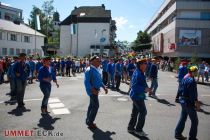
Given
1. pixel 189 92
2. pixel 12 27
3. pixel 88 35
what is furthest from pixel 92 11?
pixel 189 92

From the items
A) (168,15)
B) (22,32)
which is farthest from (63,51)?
(168,15)

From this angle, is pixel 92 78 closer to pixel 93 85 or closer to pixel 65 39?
pixel 93 85

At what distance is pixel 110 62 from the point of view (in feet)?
62.9

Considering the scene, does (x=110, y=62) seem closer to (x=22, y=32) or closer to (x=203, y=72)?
(x=203, y=72)

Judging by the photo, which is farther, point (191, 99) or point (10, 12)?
point (10, 12)

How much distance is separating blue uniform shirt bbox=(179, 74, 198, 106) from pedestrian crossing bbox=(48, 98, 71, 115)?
4380mm

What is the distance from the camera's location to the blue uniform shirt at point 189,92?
716 cm

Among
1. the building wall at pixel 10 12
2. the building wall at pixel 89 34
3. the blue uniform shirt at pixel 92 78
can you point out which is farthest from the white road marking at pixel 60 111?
the building wall at pixel 10 12

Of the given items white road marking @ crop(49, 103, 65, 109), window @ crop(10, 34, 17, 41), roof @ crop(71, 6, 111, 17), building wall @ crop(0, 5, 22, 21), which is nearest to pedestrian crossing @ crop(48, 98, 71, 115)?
white road marking @ crop(49, 103, 65, 109)

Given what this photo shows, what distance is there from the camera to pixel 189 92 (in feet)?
23.6

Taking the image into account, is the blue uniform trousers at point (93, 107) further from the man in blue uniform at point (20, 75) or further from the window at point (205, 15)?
the window at point (205, 15)

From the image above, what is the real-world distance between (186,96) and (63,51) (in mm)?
67996

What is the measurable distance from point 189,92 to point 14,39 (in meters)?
47.8

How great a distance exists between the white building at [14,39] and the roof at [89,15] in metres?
13.9
